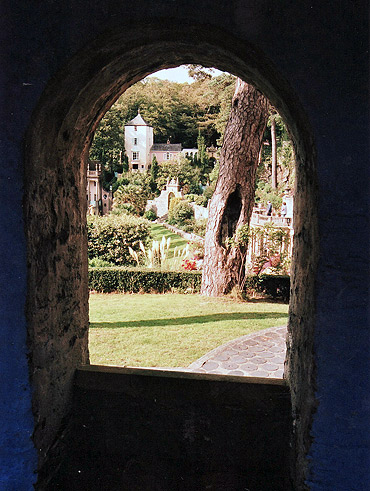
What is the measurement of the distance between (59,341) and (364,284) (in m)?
1.87

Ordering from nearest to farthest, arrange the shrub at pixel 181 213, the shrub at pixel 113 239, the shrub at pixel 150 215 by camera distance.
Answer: the shrub at pixel 113 239, the shrub at pixel 181 213, the shrub at pixel 150 215

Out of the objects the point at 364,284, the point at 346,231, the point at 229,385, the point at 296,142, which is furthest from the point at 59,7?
the point at 229,385

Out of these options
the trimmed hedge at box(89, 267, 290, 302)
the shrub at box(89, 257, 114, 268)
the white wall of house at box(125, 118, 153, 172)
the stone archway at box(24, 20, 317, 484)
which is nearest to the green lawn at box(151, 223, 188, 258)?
the shrub at box(89, 257, 114, 268)

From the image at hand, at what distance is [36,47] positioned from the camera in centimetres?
214

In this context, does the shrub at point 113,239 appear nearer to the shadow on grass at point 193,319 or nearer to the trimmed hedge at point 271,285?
the trimmed hedge at point 271,285

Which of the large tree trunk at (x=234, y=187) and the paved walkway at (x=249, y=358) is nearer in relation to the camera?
the paved walkway at (x=249, y=358)

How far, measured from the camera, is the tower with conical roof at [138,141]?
57031mm

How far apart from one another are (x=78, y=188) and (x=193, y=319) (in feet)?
18.2

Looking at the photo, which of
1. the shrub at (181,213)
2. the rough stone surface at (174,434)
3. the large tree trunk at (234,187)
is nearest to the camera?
the rough stone surface at (174,434)

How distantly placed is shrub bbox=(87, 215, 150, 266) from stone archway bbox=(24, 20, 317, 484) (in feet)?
32.0

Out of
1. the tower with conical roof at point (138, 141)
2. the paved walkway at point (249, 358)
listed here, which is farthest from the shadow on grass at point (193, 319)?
the tower with conical roof at point (138, 141)

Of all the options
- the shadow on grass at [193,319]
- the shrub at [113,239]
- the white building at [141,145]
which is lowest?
the shadow on grass at [193,319]

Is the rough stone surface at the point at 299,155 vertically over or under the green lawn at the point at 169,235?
over

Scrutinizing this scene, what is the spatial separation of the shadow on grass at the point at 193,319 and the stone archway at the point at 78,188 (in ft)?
15.7
